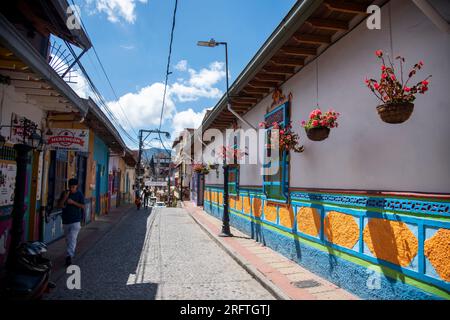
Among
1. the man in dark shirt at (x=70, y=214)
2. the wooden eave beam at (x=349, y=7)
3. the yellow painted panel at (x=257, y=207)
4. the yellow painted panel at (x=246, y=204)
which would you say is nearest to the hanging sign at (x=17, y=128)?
the man in dark shirt at (x=70, y=214)

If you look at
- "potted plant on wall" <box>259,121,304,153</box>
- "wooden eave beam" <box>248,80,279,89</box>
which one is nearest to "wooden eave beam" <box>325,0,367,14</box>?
"potted plant on wall" <box>259,121,304,153</box>

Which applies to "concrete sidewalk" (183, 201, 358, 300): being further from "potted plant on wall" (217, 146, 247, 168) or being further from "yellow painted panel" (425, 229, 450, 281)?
"potted plant on wall" (217, 146, 247, 168)

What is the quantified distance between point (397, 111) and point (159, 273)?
15.3 feet

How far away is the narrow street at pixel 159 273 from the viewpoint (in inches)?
190

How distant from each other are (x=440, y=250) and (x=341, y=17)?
341 centimetres

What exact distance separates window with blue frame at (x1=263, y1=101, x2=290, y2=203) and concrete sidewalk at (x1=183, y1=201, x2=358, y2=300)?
126cm

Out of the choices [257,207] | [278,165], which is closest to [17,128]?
[278,165]

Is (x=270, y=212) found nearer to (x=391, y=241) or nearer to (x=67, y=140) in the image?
(x=391, y=241)

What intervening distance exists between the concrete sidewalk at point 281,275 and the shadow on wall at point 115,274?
179 centimetres

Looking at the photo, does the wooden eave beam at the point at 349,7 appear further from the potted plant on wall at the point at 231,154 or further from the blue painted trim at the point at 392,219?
the potted plant on wall at the point at 231,154

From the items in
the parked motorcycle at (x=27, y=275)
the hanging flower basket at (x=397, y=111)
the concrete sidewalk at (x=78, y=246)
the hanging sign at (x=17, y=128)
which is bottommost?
the concrete sidewalk at (x=78, y=246)

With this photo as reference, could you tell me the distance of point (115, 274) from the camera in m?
5.83

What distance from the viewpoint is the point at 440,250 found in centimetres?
326

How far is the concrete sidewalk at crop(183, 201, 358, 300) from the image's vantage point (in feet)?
15.4
